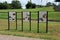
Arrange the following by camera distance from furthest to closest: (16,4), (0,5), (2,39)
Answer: (16,4)
(0,5)
(2,39)

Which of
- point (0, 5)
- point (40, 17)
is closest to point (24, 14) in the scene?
point (40, 17)

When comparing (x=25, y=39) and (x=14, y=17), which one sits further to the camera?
(x=14, y=17)

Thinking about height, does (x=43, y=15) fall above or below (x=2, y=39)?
above

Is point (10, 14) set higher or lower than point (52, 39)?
higher

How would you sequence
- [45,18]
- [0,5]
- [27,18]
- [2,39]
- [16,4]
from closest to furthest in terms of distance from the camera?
[2,39] → [45,18] → [27,18] → [0,5] → [16,4]

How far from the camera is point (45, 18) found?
18.5 meters

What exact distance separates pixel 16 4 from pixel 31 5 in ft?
32.3

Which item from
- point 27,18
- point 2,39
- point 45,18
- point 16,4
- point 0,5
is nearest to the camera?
point 2,39

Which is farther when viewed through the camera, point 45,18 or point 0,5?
point 0,5

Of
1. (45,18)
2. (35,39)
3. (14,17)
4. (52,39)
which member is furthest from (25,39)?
(14,17)

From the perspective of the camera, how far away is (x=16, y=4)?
364ft

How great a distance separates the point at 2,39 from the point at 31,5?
294 ft

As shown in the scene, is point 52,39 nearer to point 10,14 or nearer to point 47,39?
point 47,39

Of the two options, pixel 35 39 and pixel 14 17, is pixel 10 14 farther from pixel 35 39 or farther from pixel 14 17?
pixel 35 39
